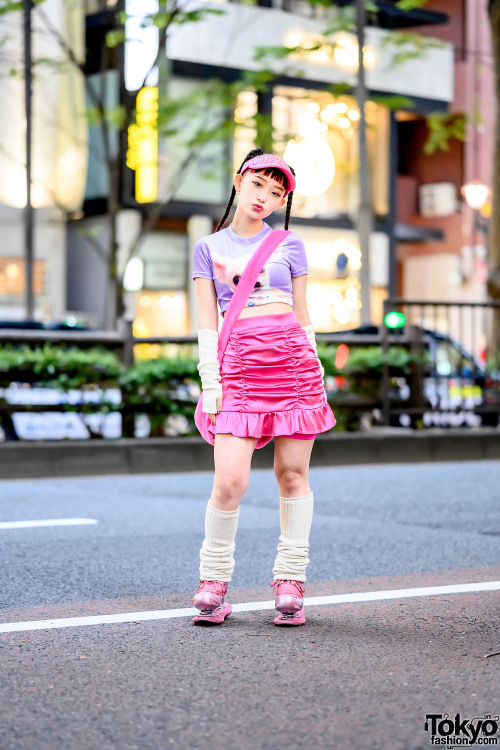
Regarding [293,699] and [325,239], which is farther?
[325,239]

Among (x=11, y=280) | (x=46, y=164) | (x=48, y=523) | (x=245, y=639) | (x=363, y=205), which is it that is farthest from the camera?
(x=46, y=164)

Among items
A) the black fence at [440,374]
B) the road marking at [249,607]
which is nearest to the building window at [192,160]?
the black fence at [440,374]

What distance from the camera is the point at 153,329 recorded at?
30.4 meters

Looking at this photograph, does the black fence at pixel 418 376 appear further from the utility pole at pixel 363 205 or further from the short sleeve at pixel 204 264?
the short sleeve at pixel 204 264

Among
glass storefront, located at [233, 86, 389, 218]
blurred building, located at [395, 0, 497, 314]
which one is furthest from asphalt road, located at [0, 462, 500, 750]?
blurred building, located at [395, 0, 497, 314]

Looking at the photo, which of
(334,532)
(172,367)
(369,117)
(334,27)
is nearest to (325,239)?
(369,117)

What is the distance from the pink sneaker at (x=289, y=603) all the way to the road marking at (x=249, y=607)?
34 centimetres

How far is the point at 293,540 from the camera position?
4.89 m

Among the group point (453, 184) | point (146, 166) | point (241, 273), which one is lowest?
point (241, 273)

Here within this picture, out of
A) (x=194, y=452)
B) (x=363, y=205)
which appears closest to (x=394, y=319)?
(x=194, y=452)

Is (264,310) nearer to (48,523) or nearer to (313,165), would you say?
(48,523)

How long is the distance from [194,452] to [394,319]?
310 centimetres

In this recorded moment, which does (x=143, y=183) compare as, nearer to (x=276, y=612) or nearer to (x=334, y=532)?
(x=334, y=532)

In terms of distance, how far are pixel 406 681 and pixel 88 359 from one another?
27.1 ft
